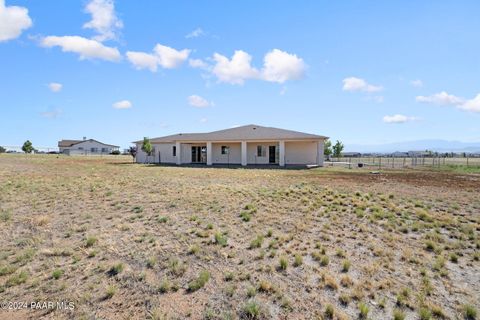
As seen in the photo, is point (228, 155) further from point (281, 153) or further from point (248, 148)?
point (281, 153)

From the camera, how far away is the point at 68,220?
7.77 m

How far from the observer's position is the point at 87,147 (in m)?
77.2

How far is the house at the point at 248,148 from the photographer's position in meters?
28.5

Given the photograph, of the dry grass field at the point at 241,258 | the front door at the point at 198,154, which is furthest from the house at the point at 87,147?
the dry grass field at the point at 241,258

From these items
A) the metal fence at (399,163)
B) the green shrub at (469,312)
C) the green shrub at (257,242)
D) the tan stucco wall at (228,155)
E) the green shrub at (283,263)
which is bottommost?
the green shrub at (469,312)

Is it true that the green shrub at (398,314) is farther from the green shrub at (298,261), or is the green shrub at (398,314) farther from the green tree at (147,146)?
the green tree at (147,146)

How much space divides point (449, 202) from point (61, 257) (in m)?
10.9

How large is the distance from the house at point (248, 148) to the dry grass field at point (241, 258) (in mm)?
18655

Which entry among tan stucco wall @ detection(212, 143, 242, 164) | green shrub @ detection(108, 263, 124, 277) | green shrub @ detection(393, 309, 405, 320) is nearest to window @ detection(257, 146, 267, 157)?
tan stucco wall @ detection(212, 143, 242, 164)

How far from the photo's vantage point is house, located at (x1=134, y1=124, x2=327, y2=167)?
2853 cm

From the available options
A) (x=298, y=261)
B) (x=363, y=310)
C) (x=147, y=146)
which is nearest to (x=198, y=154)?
(x=147, y=146)

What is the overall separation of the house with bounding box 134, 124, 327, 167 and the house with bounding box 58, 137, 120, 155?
48082 millimetres

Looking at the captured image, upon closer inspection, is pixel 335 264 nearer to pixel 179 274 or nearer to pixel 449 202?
pixel 179 274

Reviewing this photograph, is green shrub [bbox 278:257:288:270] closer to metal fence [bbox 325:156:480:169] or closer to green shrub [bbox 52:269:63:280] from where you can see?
green shrub [bbox 52:269:63:280]
